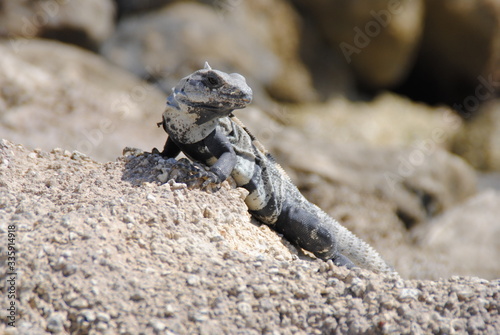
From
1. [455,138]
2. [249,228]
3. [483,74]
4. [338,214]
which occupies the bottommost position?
[249,228]

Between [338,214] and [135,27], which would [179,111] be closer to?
[338,214]

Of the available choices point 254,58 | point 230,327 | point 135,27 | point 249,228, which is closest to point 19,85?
point 135,27

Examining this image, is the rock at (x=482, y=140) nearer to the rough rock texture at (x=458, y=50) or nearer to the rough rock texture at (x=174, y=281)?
the rough rock texture at (x=458, y=50)

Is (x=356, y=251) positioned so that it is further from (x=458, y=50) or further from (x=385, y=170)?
(x=458, y=50)

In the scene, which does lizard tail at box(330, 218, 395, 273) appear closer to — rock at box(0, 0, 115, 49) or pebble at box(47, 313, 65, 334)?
pebble at box(47, 313, 65, 334)

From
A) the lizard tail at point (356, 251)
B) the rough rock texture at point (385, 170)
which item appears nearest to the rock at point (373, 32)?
the rough rock texture at point (385, 170)

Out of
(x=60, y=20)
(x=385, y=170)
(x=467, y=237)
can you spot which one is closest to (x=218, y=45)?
(x=60, y=20)
